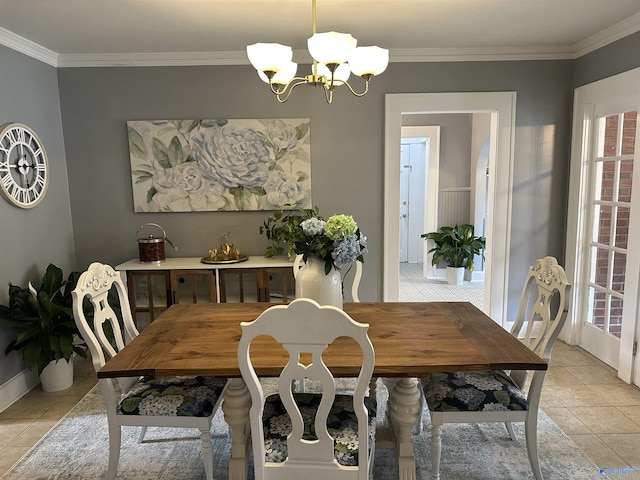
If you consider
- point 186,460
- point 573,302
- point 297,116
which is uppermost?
point 297,116

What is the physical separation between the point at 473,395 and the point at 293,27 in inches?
95.1

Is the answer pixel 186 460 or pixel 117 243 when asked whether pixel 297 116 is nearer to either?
pixel 117 243

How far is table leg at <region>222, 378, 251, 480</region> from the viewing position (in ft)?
6.09

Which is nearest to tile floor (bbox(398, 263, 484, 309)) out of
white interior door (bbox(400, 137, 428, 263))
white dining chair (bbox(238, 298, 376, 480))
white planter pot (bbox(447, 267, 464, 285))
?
white planter pot (bbox(447, 267, 464, 285))

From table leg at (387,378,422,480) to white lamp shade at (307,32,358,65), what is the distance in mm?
1352

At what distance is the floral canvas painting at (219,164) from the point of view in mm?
3607

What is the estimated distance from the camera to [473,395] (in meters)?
1.97

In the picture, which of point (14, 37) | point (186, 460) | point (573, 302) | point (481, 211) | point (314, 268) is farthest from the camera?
point (481, 211)

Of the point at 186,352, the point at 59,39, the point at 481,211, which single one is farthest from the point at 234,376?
the point at 481,211

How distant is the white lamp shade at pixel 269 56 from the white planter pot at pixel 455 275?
456 centimetres

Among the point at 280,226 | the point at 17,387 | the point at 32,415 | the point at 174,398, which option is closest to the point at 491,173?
the point at 280,226

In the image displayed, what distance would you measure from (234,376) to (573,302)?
10.1 feet

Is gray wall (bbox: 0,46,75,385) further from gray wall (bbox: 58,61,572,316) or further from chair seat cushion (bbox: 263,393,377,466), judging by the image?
chair seat cushion (bbox: 263,393,377,466)

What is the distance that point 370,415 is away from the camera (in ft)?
6.13
